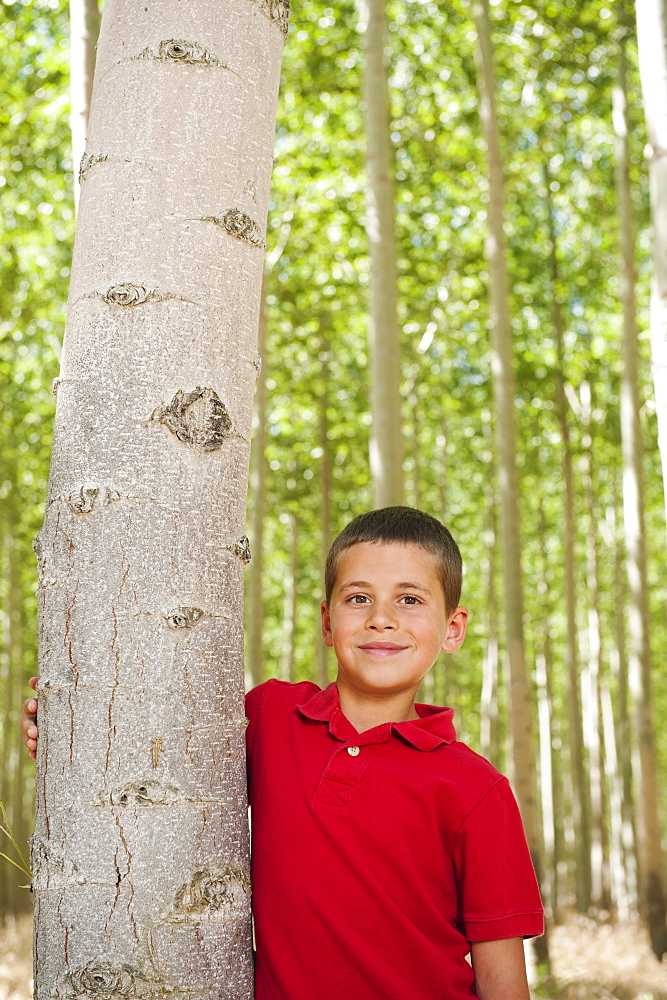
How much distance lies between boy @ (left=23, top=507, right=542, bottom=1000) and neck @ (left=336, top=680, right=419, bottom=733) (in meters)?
0.07

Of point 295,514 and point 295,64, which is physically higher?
point 295,64

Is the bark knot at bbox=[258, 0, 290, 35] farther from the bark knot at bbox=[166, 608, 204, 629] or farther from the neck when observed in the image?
the neck

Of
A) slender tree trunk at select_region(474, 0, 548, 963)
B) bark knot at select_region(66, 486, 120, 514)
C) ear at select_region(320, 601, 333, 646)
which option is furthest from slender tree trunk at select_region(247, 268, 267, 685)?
bark knot at select_region(66, 486, 120, 514)

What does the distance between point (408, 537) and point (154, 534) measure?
2.31 ft

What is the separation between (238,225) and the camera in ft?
4.60

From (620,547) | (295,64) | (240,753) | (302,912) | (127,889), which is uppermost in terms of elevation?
(295,64)

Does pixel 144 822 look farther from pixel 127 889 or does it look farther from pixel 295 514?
pixel 295 514

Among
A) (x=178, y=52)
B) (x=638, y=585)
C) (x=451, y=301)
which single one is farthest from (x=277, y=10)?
(x=451, y=301)

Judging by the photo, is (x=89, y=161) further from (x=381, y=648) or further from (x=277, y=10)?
(x=381, y=648)

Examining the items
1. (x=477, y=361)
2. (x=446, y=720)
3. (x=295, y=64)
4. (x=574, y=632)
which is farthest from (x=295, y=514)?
(x=446, y=720)

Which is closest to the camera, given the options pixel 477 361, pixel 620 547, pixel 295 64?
pixel 295 64

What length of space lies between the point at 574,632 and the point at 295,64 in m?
7.61

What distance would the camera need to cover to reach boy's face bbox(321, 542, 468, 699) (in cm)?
175

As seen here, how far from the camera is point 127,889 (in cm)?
118
